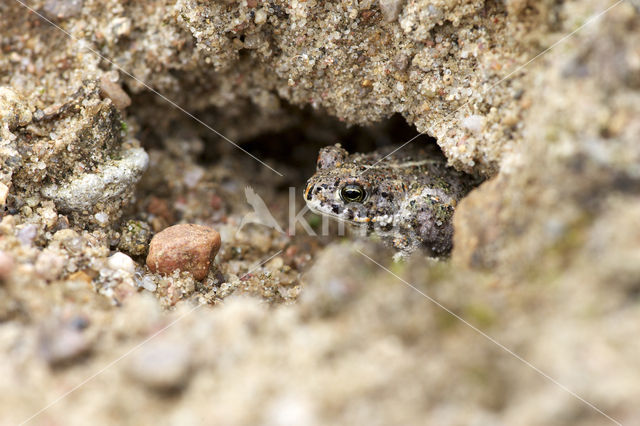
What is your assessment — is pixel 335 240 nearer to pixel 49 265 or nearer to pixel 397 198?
pixel 397 198

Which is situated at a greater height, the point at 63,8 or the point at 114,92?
the point at 63,8

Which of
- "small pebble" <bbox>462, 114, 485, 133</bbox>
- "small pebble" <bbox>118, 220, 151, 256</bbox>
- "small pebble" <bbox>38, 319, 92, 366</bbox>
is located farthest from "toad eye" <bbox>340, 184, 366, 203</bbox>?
"small pebble" <bbox>38, 319, 92, 366</bbox>

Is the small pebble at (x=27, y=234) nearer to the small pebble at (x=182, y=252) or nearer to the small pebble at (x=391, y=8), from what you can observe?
the small pebble at (x=182, y=252)

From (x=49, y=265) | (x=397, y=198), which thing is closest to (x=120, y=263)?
(x=49, y=265)

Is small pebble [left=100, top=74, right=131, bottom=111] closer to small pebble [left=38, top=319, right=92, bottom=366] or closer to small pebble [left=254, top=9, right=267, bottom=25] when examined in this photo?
small pebble [left=254, top=9, right=267, bottom=25]

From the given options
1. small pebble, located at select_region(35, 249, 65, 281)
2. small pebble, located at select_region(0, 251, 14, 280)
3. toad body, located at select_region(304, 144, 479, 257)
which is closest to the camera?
small pebble, located at select_region(0, 251, 14, 280)
